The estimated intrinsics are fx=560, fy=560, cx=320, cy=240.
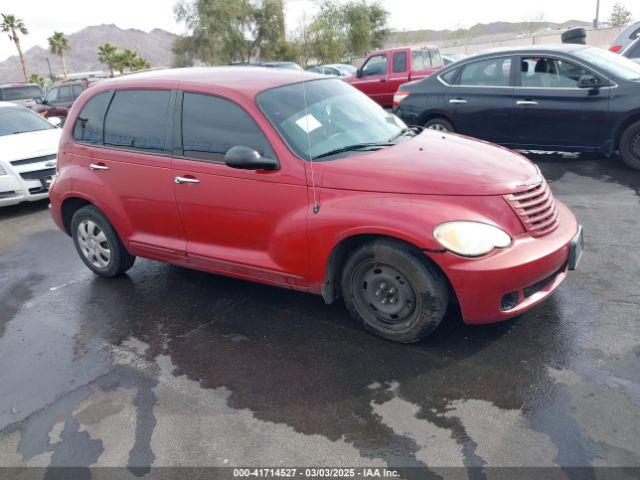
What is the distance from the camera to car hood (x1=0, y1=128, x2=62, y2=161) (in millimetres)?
8023

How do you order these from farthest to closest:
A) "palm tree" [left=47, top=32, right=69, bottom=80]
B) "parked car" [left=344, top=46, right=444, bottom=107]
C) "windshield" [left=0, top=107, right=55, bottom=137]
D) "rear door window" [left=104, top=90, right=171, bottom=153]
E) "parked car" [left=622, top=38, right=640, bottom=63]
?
"palm tree" [left=47, top=32, right=69, bottom=80] < "parked car" [left=344, top=46, right=444, bottom=107] < "parked car" [left=622, top=38, right=640, bottom=63] < "windshield" [left=0, top=107, right=55, bottom=137] < "rear door window" [left=104, top=90, right=171, bottom=153]

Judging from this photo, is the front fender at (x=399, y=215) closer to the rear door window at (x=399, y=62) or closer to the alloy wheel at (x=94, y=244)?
the alloy wheel at (x=94, y=244)

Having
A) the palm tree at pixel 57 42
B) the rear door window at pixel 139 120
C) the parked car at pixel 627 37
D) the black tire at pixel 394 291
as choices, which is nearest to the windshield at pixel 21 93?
the rear door window at pixel 139 120

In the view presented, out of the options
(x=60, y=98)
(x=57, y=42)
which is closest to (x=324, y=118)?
(x=60, y=98)

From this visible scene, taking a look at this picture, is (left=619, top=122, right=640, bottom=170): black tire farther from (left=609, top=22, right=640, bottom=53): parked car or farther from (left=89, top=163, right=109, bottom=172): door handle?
(left=89, top=163, right=109, bottom=172): door handle

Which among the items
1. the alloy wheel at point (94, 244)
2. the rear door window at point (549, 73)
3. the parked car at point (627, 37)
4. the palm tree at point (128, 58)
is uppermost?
the palm tree at point (128, 58)

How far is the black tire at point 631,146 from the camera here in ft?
23.6

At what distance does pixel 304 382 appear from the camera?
342 cm

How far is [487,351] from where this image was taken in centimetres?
359

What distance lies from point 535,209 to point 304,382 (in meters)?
1.84

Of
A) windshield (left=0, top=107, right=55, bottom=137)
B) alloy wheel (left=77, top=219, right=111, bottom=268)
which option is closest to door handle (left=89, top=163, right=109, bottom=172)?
alloy wheel (left=77, top=219, right=111, bottom=268)

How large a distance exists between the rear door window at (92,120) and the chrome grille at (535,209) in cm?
348

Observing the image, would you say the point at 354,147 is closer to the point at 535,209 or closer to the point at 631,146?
the point at 535,209

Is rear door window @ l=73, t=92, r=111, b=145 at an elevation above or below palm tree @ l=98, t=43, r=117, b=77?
below
